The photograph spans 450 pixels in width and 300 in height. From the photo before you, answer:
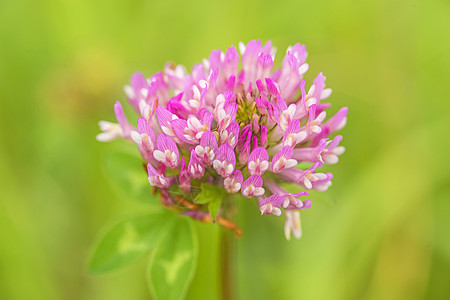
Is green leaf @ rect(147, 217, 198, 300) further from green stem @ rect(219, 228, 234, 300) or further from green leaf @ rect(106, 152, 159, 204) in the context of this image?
green leaf @ rect(106, 152, 159, 204)

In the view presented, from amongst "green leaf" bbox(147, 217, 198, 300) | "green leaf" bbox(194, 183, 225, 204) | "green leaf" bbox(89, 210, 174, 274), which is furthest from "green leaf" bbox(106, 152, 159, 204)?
"green leaf" bbox(194, 183, 225, 204)

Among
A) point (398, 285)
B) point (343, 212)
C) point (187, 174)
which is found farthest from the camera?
point (343, 212)

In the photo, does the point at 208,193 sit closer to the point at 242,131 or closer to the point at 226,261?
the point at 242,131

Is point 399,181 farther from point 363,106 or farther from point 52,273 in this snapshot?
point 52,273

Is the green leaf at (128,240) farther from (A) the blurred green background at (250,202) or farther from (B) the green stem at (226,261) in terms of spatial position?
(A) the blurred green background at (250,202)

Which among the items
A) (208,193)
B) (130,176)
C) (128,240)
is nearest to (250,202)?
(130,176)

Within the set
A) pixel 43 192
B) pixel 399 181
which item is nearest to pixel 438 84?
pixel 399 181
